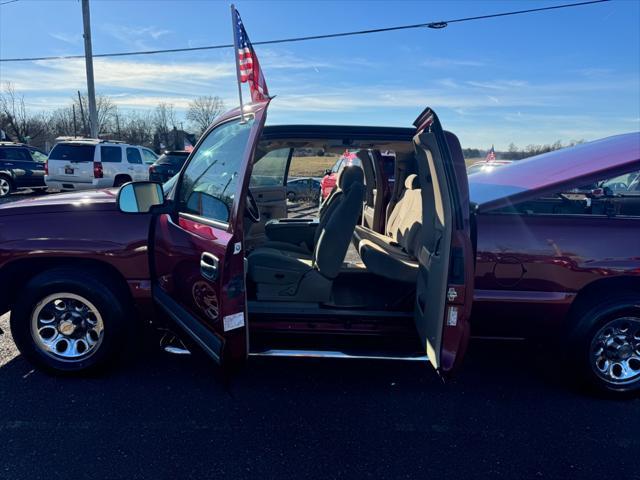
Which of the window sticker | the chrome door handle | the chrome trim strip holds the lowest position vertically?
the window sticker

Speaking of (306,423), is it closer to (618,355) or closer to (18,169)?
(618,355)

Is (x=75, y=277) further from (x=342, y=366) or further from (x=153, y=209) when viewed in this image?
(x=342, y=366)

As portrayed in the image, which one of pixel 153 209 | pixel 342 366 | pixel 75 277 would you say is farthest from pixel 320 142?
pixel 75 277

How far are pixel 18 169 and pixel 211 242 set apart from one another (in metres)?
15.6

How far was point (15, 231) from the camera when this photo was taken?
9.66ft

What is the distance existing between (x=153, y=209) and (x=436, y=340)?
76.9 inches

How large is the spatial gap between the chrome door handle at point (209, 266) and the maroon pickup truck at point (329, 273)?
2 cm

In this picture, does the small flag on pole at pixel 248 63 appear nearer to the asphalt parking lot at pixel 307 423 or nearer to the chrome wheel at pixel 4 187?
the asphalt parking lot at pixel 307 423

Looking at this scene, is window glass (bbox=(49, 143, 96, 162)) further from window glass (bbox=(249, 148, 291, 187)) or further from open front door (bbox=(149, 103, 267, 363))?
open front door (bbox=(149, 103, 267, 363))

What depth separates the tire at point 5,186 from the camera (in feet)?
47.0

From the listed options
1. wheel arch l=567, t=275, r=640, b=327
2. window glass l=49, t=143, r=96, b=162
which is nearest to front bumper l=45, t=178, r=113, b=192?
window glass l=49, t=143, r=96, b=162

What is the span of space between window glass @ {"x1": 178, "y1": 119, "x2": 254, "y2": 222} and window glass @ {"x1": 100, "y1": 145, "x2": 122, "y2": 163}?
11.6 metres

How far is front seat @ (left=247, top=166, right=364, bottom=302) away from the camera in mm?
3094

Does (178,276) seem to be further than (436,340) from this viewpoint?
Yes
